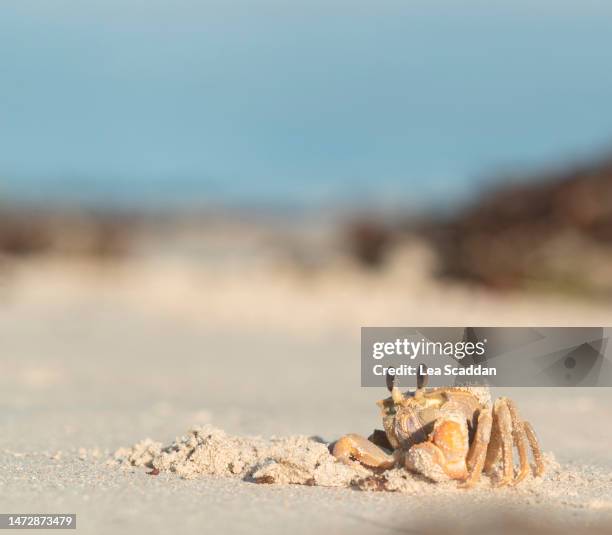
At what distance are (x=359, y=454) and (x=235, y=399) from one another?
2.94 metres

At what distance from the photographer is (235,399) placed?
21.3 feet

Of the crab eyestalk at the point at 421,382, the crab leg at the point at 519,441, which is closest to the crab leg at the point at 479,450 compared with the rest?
the crab leg at the point at 519,441

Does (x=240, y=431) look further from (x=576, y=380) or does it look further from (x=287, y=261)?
(x=287, y=261)

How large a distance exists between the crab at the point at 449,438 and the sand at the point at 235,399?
0.08 metres

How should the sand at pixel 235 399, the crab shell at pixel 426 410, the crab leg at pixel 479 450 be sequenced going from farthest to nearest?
the crab shell at pixel 426 410, the crab leg at pixel 479 450, the sand at pixel 235 399

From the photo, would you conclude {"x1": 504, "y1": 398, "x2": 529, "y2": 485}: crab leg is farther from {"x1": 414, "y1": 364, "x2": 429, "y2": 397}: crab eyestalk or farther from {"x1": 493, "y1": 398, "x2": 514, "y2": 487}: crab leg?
{"x1": 414, "y1": 364, "x2": 429, "y2": 397}: crab eyestalk

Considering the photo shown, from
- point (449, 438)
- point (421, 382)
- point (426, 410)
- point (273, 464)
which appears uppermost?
point (421, 382)

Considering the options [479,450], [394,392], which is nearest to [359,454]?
[394,392]

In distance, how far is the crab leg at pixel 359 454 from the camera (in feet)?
11.8

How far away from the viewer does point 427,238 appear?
1549cm

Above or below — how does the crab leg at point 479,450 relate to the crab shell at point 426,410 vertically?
below

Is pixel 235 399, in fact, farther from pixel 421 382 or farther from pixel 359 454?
pixel 421 382

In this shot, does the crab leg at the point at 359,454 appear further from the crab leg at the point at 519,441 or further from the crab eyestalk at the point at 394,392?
the crab leg at the point at 519,441

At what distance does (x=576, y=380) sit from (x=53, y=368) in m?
4.02
